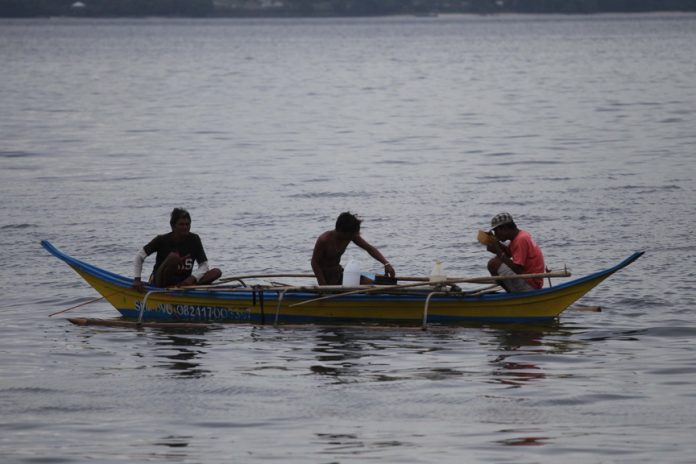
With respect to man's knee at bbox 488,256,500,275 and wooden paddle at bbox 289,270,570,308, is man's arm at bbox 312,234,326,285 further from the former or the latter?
man's knee at bbox 488,256,500,275

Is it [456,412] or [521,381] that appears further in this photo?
[521,381]

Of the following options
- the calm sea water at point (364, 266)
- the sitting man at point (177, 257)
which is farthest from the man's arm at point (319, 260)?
the sitting man at point (177, 257)

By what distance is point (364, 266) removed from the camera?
24.2 metres

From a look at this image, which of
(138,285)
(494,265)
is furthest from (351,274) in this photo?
(138,285)

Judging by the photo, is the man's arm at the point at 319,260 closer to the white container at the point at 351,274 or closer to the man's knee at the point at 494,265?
the white container at the point at 351,274

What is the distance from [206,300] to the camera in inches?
715

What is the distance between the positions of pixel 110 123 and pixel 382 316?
141 feet

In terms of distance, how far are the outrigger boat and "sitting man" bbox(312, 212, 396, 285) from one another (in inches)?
17.3

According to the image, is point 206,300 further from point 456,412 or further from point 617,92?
point 617,92

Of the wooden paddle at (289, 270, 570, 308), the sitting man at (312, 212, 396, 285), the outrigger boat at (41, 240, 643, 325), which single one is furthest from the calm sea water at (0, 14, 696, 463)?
the sitting man at (312, 212, 396, 285)

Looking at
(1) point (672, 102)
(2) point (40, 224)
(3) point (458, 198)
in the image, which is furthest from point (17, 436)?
(1) point (672, 102)

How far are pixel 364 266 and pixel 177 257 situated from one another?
6.72 m

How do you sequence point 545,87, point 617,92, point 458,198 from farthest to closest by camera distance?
point 545,87, point 617,92, point 458,198

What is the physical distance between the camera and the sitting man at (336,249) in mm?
17781
